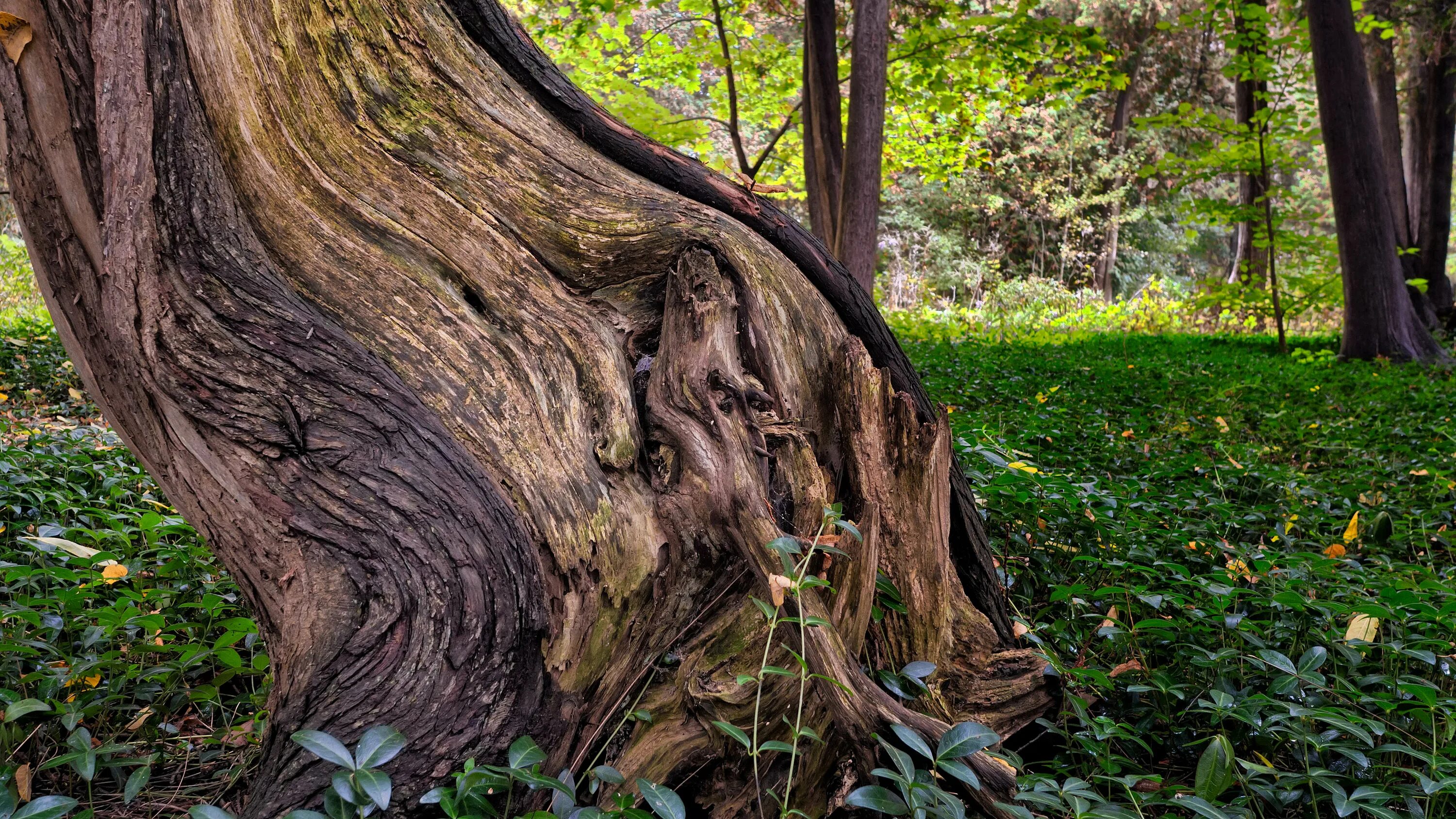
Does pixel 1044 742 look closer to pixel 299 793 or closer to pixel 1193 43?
pixel 299 793

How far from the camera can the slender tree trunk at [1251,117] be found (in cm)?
898

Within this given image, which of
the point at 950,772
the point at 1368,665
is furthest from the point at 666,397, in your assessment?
the point at 1368,665

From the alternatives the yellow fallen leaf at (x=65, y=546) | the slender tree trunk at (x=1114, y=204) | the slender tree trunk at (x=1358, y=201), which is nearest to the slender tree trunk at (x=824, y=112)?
the slender tree trunk at (x=1358, y=201)

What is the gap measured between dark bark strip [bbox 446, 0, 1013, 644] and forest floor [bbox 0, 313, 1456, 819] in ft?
1.28

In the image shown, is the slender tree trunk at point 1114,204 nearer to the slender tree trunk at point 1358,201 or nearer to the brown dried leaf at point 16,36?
the slender tree trunk at point 1358,201

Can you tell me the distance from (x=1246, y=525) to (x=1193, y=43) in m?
20.3

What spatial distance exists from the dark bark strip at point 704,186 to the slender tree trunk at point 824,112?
524cm

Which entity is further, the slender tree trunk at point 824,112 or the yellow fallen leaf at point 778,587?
the slender tree trunk at point 824,112

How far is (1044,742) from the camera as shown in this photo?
2.04m

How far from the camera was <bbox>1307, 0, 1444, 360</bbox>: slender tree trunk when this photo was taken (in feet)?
28.2

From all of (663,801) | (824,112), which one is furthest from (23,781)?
(824,112)

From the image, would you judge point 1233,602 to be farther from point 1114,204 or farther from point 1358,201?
point 1114,204

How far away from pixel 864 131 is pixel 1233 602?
19.0 feet

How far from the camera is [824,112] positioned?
8227 millimetres
